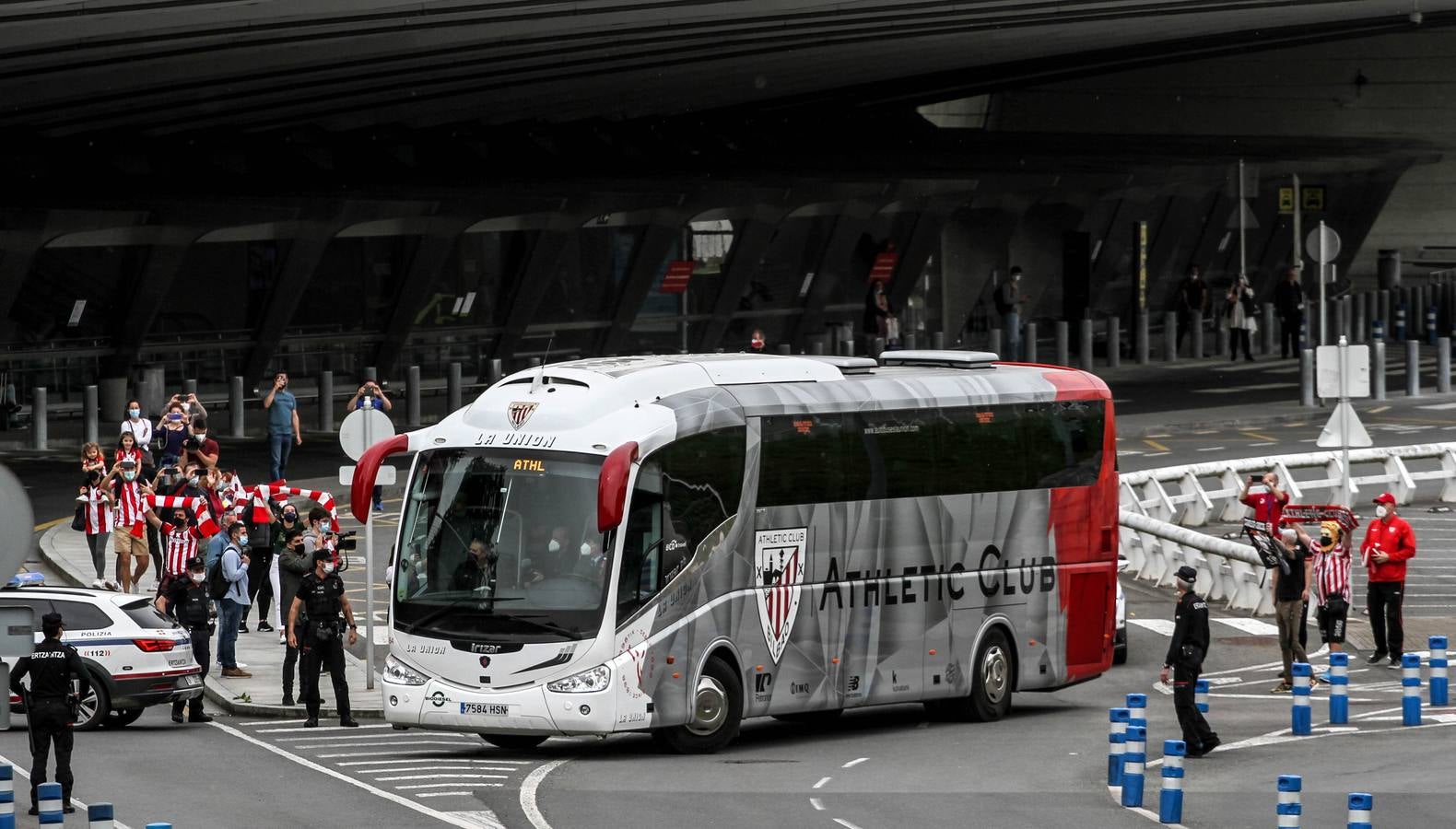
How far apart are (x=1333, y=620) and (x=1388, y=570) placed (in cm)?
74

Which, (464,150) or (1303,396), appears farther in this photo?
(464,150)

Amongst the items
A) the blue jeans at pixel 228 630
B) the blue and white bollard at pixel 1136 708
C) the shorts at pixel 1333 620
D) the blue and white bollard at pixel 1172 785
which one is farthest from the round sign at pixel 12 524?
the shorts at pixel 1333 620

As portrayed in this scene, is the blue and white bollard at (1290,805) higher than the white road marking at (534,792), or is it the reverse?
the blue and white bollard at (1290,805)

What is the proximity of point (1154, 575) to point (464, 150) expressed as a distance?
2304 centimetres

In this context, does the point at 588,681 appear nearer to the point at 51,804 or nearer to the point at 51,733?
the point at 51,733

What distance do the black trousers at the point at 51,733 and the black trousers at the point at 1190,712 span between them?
7850 millimetres

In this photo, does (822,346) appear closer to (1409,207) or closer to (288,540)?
(1409,207)

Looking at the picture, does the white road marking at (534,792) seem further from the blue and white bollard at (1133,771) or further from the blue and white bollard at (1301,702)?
the blue and white bollard at (1301,702)

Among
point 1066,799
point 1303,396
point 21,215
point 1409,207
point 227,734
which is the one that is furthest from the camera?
point 1409,207

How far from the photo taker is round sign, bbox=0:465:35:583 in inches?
470

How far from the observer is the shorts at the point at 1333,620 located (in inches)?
924

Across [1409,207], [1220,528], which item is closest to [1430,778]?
[1220,528]

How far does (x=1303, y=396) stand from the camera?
45.5 metres

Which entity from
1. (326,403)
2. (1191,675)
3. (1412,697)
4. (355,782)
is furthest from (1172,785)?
(326,403)
